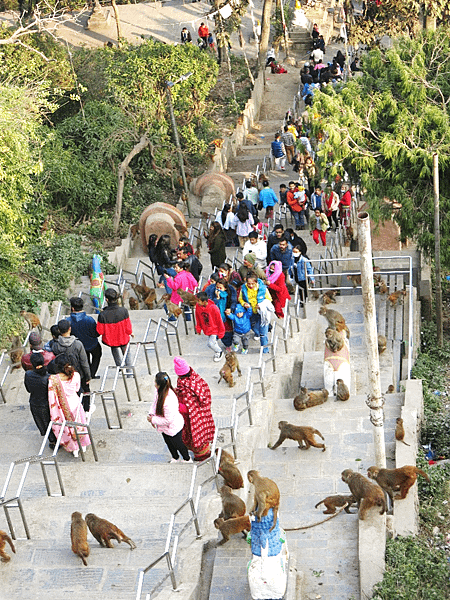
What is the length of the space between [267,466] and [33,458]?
3.50m

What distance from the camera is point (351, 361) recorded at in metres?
16.9

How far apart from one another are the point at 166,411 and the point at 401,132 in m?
8.75

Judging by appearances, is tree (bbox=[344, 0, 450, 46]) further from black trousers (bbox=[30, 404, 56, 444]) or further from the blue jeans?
black trousers (bbox=[30, 404, 56, 444])

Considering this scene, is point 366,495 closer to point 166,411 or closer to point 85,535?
point 166,411

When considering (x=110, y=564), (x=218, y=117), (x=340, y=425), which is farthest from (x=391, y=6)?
(x=110, y=564)

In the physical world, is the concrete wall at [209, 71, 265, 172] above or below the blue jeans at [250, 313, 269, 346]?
above

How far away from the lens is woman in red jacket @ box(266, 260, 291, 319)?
1638cm

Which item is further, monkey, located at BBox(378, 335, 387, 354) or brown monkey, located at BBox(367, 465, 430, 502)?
monkey, located at BBox(378, 335, 387, 354)

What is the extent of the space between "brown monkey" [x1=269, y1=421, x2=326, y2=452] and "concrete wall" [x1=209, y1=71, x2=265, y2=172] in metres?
14.5

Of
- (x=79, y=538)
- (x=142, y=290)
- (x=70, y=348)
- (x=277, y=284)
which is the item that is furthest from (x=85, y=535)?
(x=142, y=290)

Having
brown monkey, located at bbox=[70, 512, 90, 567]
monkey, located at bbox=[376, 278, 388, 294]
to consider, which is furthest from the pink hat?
monkey, located at bbox=[376, 278, 388, 294]

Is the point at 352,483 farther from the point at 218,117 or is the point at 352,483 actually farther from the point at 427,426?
the point at 218,117

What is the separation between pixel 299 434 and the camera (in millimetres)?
13688

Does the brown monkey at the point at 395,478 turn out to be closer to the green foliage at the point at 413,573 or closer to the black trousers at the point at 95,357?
the green foliage at the point at 413,573
